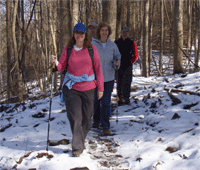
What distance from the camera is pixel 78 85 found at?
328 centimetres

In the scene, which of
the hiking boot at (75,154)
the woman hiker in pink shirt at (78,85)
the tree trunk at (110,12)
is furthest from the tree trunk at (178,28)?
→ the hiking boot at (75,154)

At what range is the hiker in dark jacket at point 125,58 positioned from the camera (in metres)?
6.04

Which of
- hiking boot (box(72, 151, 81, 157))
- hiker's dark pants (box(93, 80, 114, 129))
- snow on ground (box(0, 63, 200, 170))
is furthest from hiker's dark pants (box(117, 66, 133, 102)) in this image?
hiking boot (box(72, 151, 81, 157))

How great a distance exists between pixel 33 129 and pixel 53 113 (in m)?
1.17

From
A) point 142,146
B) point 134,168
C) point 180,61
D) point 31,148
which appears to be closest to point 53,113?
point 31,148

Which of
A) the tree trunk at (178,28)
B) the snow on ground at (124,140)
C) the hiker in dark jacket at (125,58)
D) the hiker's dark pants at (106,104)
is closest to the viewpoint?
the snow on ground at (124,140)

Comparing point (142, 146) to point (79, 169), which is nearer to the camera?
point (79, 169)

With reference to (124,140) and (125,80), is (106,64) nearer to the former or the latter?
(124,140)

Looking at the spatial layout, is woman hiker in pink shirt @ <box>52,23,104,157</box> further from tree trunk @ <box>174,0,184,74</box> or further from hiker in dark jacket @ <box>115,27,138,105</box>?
tree trunk @ <box>174,0,184,74</box>

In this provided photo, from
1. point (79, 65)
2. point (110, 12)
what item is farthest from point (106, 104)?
point (110, 12)

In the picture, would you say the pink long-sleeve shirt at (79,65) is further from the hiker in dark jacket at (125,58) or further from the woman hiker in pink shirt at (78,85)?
the hiker in dark jacket at (125,58)

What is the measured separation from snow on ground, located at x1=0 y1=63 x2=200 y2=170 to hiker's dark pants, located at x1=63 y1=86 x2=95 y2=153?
280 mm

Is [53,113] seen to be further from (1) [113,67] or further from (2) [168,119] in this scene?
(2) [168,119]

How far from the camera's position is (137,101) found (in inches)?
260
